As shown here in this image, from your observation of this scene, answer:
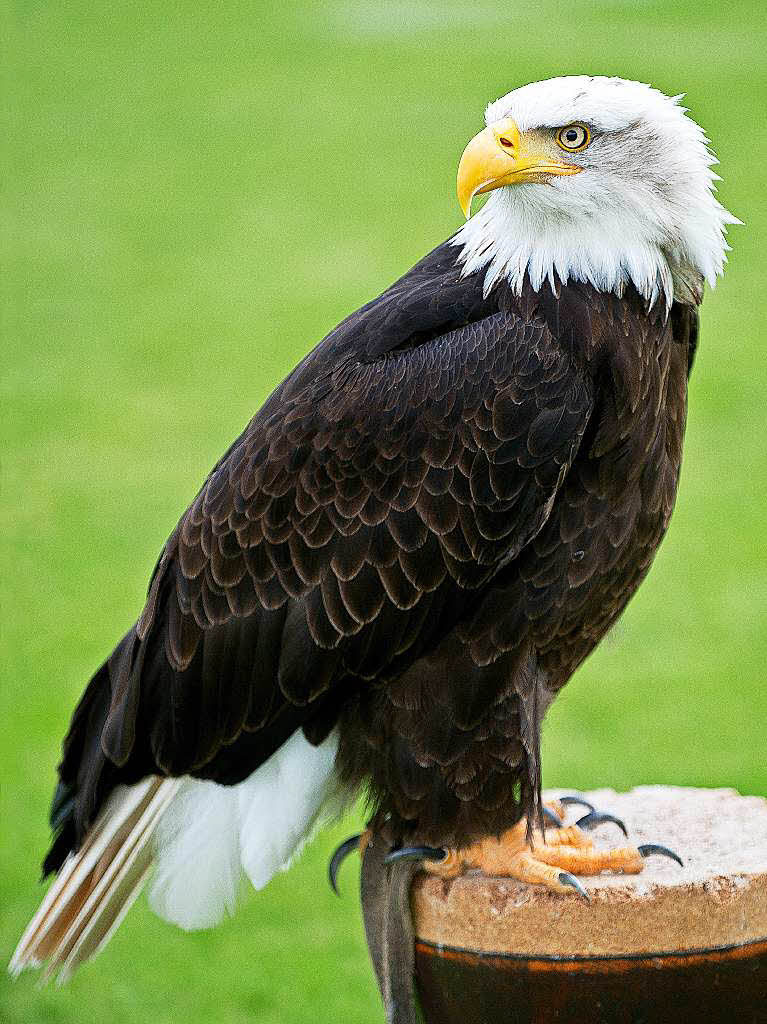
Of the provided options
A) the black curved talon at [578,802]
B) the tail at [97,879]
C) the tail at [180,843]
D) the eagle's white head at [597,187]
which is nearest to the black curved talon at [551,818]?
the black curved talon at [578,802]

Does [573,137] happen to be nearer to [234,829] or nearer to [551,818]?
[551,818]

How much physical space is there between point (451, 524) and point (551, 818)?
88cm

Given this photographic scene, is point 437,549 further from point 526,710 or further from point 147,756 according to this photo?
point 147,756

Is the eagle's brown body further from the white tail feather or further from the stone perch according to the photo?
the stone perch

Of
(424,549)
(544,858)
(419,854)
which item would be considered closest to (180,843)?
(419,854)

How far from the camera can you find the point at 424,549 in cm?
275

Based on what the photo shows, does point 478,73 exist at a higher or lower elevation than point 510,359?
higher

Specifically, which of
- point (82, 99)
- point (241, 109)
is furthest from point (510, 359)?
point (82, 99)

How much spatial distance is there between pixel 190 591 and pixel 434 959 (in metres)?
0.88

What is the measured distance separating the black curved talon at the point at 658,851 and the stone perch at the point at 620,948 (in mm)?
20

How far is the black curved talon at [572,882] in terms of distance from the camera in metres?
2.72

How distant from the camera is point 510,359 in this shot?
269 cm

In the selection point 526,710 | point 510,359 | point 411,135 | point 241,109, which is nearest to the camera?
point 510,359

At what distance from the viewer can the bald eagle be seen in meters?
2.69
